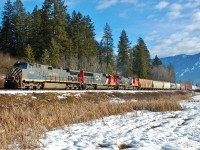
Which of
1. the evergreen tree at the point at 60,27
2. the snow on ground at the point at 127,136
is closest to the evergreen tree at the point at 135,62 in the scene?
the evergreen tree at the point at 60,27

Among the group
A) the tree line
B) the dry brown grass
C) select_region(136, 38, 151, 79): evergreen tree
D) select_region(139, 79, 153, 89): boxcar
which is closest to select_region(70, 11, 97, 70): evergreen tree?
the tree line

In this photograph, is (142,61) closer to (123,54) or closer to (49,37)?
(123,54)

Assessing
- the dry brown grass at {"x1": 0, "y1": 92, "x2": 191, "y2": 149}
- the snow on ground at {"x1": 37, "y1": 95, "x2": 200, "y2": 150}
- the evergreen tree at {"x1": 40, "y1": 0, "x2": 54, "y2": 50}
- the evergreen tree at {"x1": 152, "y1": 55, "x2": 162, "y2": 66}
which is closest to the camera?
the snow on ground at {"x1": 37, "y1": 95, "x2": 200, "y2": 150}

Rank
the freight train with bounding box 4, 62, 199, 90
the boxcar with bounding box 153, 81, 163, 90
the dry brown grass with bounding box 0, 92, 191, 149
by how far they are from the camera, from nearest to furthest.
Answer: the dry brown grass with bounding box 0, 92, 191, 149 → the freight train with bounding box 4, 62, 199, 90 → the boxcar with bounding box 153, 81, 163, 90

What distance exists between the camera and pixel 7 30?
6444 centimetres

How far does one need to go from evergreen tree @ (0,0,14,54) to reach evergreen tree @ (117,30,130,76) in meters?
44.2

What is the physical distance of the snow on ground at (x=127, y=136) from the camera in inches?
308

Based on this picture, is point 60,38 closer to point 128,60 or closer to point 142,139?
point 128,60

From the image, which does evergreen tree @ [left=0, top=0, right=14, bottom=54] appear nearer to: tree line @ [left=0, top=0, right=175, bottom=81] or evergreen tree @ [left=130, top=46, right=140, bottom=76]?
tree line @ [left=0, top=0, right=175, bottom=81]

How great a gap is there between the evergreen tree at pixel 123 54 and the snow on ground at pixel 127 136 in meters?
85.8

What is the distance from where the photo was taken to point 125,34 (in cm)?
10188

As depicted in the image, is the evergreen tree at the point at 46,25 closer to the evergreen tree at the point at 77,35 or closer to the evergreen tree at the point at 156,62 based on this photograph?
the evergreen tree at the point at 77,35

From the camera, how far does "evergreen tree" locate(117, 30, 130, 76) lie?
98.0m

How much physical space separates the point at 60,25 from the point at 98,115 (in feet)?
160
